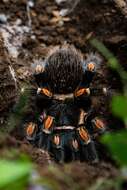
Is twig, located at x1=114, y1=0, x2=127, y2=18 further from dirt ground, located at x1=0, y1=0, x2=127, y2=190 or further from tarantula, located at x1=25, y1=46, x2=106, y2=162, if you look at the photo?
tarantula, located at x1=25, y1=46, x2=106, y2=162

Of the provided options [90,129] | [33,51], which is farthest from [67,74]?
[33,51]

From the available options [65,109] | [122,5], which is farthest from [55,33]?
[65,109]

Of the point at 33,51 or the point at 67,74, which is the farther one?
the point at 33,51

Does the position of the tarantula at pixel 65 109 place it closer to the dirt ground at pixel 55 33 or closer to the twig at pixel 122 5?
the dirt ground at pixel 55 33

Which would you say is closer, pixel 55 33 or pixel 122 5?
pixel 122 5

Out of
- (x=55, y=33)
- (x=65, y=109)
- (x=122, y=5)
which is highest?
(x=55, y=33)

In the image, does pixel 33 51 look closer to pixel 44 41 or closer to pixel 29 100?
pixel 44 41

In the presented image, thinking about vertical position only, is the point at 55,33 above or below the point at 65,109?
above

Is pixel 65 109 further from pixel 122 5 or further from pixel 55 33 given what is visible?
pixel 55 33

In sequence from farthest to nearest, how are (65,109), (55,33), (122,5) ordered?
1. (55,33)
2. (122,5)
3. (65,109)
